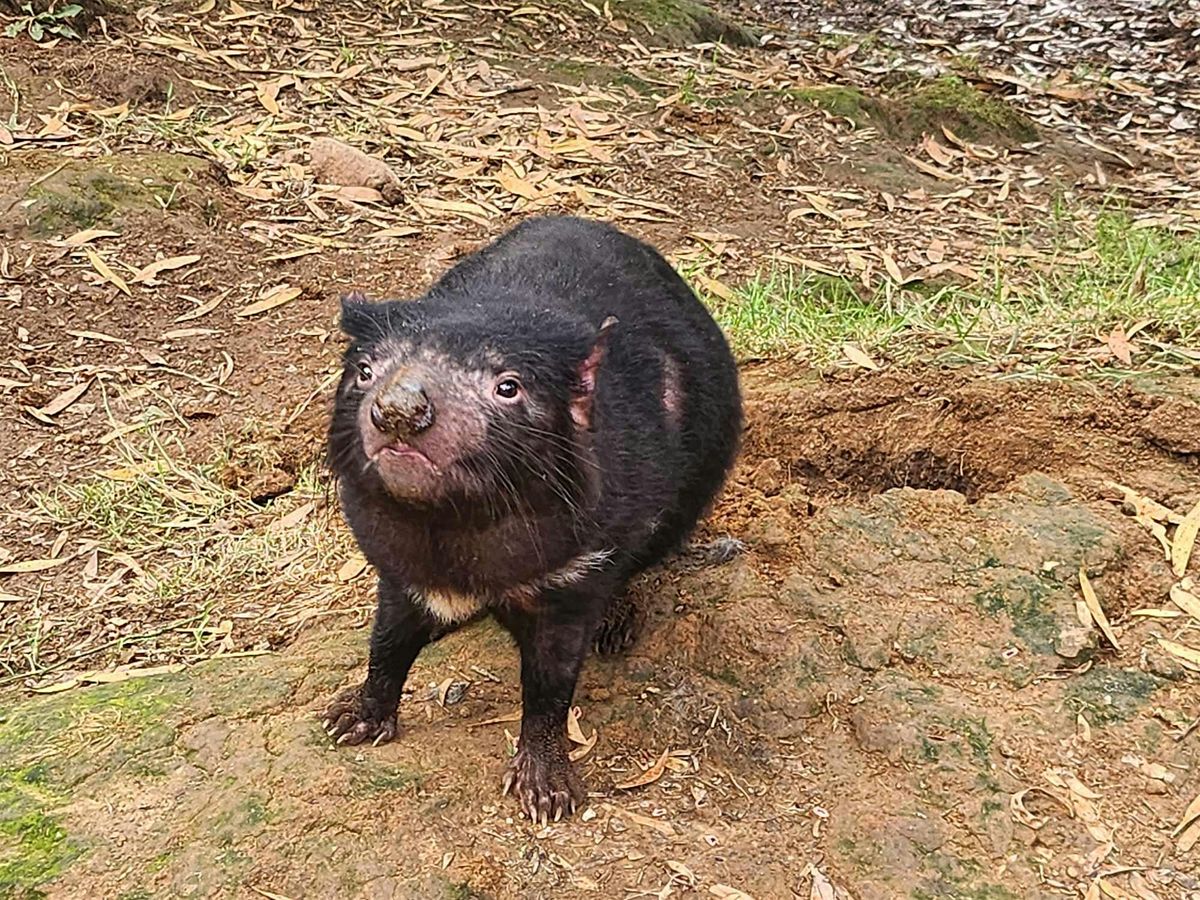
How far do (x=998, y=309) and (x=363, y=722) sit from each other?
9.52 feet

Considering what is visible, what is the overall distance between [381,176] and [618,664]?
3.35m

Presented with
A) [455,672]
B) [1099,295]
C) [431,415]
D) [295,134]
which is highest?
[431,415]

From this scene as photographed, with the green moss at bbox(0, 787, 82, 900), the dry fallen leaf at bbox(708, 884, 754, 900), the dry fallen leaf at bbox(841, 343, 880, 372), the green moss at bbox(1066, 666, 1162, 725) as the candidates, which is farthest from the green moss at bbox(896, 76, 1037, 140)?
the green moss at bbox(0, 787, 82, 900)

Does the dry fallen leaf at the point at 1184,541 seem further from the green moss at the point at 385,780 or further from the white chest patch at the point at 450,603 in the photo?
the green moss at the point at 385,780

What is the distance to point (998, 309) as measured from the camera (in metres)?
4.54

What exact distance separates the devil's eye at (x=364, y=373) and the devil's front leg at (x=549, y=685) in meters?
0.52

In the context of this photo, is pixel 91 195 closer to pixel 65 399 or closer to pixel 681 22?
pixel 65 399

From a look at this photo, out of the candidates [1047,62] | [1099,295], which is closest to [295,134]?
[1099,295]

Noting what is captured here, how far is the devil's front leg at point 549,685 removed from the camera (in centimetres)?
241

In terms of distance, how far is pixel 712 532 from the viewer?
3.39 meters

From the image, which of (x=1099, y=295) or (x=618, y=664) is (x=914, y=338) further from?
(x=618, y=664)

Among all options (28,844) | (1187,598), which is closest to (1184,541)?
(1187,598)

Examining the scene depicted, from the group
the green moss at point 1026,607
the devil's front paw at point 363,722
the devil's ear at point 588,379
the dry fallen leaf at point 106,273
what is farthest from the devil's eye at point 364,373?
the dry fallen leaf at point 106,273

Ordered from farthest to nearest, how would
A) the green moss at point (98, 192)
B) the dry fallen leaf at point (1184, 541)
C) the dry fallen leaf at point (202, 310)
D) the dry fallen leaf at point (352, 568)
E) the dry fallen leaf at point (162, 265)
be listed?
the green moss at point (98, 192) → the dry fallen leaf at point (162, 265) → the dry fallen leaf at point (202, 310) → the dry fallen leaf at point (352, 568) → the dry fallen leaf at point (1184, 541)
